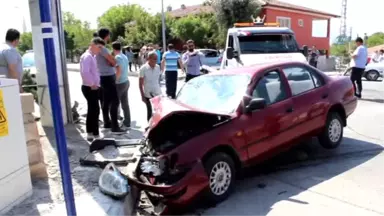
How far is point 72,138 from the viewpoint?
7.45 meters

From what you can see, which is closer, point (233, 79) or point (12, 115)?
point (12, 115)

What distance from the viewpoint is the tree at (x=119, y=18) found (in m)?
48.6

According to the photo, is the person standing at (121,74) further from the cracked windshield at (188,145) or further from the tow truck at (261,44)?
the tow truck at (261,44)

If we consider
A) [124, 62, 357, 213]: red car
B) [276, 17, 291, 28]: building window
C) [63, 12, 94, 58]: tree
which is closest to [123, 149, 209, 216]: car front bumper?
[124, 62, 357, 213]: red car

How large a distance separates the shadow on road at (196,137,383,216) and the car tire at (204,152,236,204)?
0.11m

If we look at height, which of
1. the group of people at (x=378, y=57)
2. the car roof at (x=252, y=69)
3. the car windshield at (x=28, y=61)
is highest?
the car roof at (x=252, y=69)

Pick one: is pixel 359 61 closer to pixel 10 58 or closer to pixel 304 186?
pixel 304 186

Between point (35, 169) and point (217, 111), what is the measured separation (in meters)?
2.38

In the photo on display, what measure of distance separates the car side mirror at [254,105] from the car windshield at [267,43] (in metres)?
6.61

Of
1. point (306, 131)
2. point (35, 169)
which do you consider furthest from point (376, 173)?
point (35, 169)

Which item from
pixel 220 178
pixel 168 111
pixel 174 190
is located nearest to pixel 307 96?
pixel 220 178

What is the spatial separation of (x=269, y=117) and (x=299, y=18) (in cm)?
3191

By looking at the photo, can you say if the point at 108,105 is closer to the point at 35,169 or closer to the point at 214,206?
the point at 35,169

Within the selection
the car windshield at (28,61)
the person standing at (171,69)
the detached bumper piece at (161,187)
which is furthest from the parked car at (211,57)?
the detached bumper piece at (161,187)
